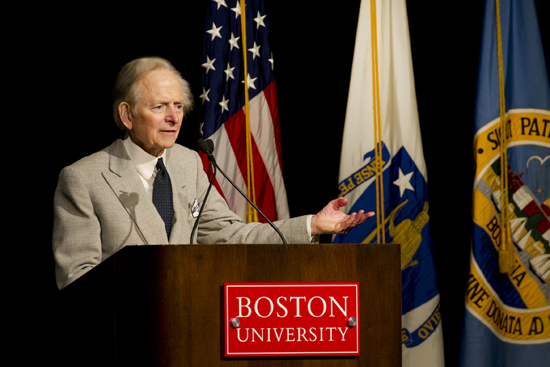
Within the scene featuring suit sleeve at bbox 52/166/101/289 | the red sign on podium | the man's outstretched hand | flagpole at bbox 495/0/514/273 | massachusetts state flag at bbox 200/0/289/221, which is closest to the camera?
the red sign on podium

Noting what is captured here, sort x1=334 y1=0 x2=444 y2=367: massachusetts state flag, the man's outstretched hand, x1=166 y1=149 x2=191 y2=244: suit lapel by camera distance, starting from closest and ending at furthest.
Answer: the man's outstretched hand < x1=166 y1=149 x2=191 y2=244: suit lapel < x1=334 y1=0 x2=444 y2=367: massachusetts state flag

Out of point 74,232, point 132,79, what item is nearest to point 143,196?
point 74,232

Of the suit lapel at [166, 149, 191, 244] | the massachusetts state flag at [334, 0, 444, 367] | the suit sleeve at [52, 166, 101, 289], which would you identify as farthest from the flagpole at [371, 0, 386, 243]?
the suit sleeve at [52, 166, 101, 289]

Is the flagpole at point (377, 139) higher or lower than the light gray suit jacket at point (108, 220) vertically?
higher

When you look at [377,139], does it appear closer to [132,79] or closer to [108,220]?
[132,79]

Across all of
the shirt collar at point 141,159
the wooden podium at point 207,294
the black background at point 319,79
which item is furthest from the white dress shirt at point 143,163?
the black background at point 319,79

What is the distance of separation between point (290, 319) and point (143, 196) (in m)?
0.89

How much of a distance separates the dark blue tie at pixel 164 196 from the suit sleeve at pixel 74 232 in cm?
22

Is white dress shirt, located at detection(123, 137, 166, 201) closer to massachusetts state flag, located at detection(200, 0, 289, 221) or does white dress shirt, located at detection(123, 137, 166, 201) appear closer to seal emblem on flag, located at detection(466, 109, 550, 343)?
massachusetts state flag, located at detection(200, 0, 289, 221)

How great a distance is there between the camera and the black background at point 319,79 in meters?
3.15

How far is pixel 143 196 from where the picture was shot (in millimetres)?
1913

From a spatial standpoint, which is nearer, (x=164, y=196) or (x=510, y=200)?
(x=164, y=196)

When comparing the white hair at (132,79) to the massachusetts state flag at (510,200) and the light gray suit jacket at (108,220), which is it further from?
the massachusetts state flag at (510,200)

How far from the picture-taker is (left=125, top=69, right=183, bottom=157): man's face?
201cm
